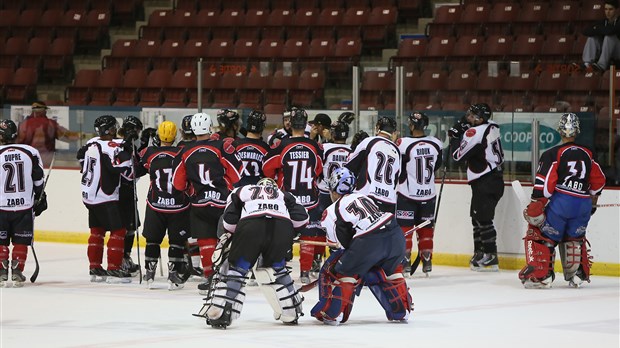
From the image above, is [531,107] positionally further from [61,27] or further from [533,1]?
[61,27]

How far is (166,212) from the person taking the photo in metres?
9.83

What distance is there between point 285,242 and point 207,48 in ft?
32.7

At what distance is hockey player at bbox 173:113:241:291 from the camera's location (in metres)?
9.37

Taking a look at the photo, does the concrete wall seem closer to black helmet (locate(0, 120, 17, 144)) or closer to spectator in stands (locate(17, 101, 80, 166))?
spectator in stands (locate(17, 101, 80, 166))

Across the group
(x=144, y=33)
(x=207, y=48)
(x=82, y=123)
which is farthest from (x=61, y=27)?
(x=82, y=123)

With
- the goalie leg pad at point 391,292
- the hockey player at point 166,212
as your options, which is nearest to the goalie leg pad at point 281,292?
the goalie leg pad at point 391,292

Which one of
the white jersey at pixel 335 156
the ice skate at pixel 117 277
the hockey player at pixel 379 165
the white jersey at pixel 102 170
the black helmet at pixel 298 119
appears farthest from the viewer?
the white jersey at pixel 335 156

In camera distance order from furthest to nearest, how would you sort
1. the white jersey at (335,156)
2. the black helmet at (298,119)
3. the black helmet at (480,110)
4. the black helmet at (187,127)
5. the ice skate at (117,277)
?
the black helmet at (480,110), the white jersey at (335,156), the ice skate at (117,277), the black helmet at (298,119), the black helmet at (187,127)

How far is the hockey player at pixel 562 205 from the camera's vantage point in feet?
32.8

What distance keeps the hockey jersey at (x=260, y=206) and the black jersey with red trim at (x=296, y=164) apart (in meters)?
2.06

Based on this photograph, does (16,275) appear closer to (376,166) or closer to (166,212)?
(166,212)

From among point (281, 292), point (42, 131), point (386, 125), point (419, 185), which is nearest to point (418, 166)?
point (419, 185)

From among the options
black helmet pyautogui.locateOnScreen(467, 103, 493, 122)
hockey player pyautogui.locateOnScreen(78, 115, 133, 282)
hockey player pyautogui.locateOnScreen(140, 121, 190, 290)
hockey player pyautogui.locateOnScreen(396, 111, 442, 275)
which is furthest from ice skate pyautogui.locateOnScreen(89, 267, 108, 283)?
black helmet pyautogui.locateOnScreen(467, 103, 493, 122)

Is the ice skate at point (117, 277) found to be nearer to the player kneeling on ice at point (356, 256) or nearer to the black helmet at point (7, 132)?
the black helmet at point (7, 132)
